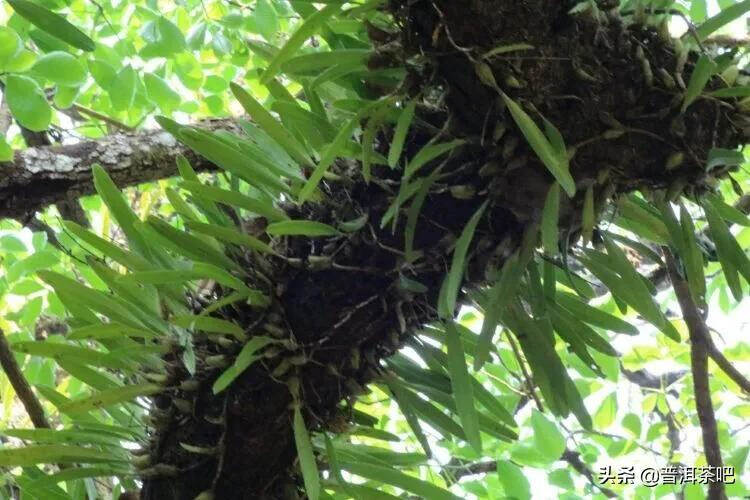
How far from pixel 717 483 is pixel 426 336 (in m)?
0.41

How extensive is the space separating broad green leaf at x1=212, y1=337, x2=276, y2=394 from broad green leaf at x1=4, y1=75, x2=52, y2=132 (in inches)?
19.3

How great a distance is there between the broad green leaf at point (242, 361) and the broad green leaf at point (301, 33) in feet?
0.51

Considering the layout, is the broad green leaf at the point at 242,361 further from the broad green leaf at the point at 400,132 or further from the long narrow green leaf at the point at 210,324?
the broad green leaf at the point at 400,132

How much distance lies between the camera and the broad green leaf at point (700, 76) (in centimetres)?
40

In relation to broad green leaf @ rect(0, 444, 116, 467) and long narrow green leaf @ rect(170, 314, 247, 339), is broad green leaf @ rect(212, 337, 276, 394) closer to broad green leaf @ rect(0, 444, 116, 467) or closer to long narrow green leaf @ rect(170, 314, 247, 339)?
long narrow green leaf @ rect(170, 314, 247, 339)

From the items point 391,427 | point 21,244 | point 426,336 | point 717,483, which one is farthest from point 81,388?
point 717,483

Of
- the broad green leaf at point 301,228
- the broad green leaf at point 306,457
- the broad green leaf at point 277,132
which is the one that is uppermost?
the broad green leaf at point 277,132

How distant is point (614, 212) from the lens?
50 centimetres

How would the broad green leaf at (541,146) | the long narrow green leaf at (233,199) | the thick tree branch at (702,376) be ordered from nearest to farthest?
the broad green leaf at (541,146)
the long narrow green leaf at (233,199)
the thick tree branch at (702,376)

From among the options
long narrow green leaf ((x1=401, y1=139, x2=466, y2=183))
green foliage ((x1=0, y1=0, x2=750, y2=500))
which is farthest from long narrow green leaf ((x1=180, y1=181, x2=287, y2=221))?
long narrow green leaf ((x1=401, y1=139, x2=466, y2=183))

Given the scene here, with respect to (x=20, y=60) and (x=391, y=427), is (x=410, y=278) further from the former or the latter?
(x=391, y=427)

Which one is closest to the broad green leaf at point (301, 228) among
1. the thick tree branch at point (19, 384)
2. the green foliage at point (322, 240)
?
the green foliage at point (322, 240)

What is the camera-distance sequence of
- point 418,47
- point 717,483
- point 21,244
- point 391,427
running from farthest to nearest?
point 391,427 < point 21,244 < point 717,483 < point 418,47

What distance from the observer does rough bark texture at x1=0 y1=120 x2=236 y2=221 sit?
0.81 m
